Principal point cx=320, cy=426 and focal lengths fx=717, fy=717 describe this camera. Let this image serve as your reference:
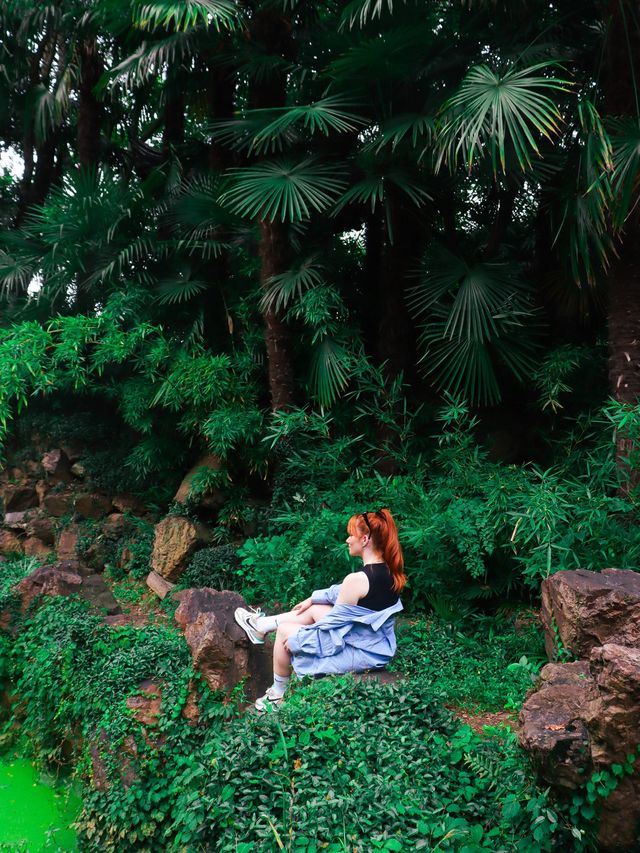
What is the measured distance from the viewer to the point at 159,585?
760cm

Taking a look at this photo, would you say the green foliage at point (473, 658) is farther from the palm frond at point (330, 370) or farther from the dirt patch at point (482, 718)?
the palm frond at point (330, 370)

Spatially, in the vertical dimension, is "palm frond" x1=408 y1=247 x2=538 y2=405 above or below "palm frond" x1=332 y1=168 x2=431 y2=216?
below

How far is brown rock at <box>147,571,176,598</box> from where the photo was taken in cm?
749

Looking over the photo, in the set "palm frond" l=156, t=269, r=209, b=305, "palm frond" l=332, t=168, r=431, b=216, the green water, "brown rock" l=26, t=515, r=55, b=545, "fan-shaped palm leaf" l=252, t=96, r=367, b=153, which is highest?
"fan-shaped palm leaf" l=252, t=96, r=367, b=153

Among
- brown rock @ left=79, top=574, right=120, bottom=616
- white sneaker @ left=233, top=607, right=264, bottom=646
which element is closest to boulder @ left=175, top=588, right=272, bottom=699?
white sneaker @ left=233, top=607, right=264, bottom=646

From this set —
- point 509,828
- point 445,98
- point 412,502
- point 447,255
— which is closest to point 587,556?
point 412,502

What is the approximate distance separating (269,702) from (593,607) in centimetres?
183

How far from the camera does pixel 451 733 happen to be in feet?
12.3

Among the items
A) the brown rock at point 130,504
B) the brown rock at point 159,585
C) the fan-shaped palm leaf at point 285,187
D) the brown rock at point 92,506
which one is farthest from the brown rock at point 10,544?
the fan-shaped palm leaf at point 285,187

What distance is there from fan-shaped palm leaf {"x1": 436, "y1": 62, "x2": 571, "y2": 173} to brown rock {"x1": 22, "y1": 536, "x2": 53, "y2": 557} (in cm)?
→ 659

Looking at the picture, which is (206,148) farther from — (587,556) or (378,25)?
(587,556)

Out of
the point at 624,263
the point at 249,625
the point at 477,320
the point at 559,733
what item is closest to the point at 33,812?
the point at 249,625

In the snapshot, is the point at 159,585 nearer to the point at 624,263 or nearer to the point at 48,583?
the point at 48,583

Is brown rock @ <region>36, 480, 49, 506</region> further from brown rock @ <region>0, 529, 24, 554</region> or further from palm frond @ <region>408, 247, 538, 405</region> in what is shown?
palm frond @ <region>408, 247, 538, 405</region>
